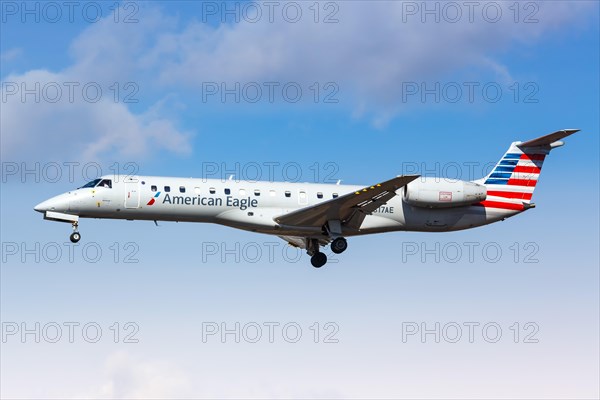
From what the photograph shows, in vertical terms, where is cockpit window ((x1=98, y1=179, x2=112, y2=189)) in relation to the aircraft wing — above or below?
above

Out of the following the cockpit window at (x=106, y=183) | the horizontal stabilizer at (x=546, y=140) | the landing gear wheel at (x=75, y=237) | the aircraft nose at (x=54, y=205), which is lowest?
the landing gear wheel at (x=75, y=237)

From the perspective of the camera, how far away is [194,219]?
3097cm

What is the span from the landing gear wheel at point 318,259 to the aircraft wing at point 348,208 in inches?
78.7

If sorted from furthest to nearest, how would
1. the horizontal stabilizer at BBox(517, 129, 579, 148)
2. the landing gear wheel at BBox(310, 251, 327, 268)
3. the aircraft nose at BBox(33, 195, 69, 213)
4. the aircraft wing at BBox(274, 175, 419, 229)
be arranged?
the landing gear wheel at BBox(310, 251, 327, 268) < the horizontal stabilizer at BBox(517, 129, 579, 148) < the aircraft nose at BBox(33, 195, 69, 213) < the aircraft wing at BBox(274, 175, 419, 229)

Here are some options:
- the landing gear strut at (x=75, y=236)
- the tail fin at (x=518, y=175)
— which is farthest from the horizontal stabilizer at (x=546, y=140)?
the landing gear strut at (x=75, y=236)

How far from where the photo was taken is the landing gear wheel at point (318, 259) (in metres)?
33.4

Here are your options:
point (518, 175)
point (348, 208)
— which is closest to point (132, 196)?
point (348, 208)

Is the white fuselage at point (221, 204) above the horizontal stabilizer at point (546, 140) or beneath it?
beneath

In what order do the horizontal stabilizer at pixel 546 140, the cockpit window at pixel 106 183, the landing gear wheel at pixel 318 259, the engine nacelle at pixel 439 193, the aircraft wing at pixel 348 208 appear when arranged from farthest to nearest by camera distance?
the landing gear wheel at pixel 318 259
the horizontal stabilizer at pixel 546 140
the engine nacelle at pixel 439 193
the cockpit window at pixel 106 183
the aircraft wing at pixel 348 208

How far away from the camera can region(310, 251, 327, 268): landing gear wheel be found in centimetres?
3344

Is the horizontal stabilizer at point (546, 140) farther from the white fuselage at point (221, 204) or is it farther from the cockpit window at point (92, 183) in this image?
the cockpit window at point (92, 183)

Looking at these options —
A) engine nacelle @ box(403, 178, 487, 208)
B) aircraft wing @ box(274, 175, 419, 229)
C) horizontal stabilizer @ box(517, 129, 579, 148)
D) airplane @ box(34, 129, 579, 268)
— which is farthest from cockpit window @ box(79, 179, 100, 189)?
horizontal stabilizer @ box(517, 129, 579, 148)

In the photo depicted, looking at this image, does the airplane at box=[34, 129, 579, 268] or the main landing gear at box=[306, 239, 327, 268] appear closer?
the airplane at box=[34, 129, 579, 268]

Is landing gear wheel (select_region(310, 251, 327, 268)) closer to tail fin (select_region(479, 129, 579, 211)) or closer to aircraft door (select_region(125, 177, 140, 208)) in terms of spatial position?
tail fin (select_region(479, 129, 579, 211))
